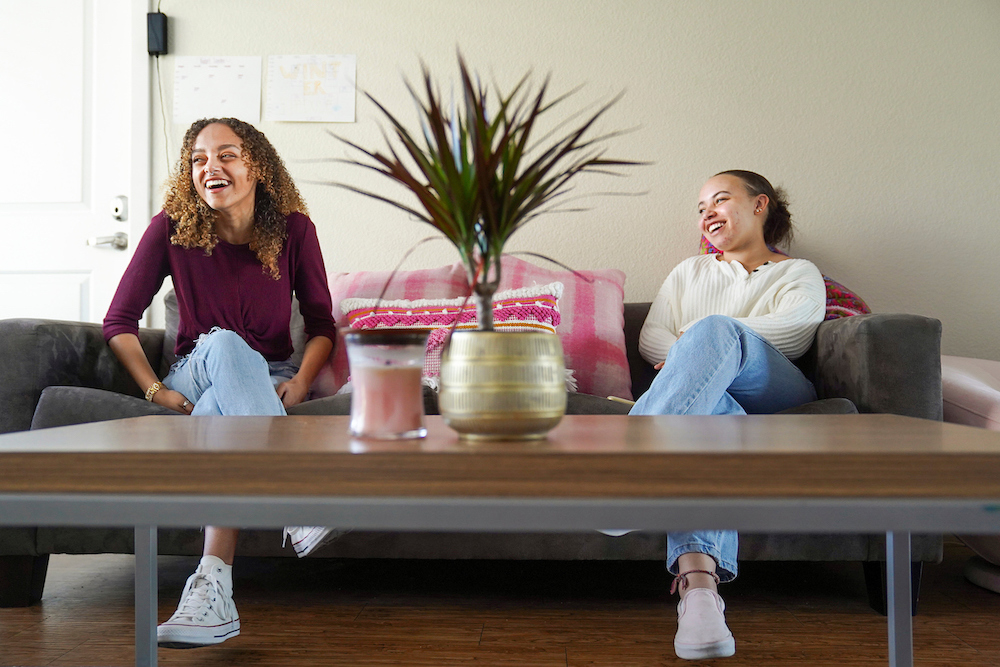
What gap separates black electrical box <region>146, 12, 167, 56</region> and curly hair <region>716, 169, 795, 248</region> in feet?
5.90

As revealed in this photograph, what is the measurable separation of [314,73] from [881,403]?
190 centimetres

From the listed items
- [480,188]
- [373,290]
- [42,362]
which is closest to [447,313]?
[373,290]

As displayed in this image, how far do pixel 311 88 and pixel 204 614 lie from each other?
1.76 m

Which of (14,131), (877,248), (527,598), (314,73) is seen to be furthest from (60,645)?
(877,248)

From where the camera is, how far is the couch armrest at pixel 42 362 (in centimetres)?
156

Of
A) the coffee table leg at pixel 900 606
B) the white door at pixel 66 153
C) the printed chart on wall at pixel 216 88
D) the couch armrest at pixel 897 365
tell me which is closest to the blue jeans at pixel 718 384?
the couch armrest at pixel 897 365

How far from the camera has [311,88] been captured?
2438 millimetres

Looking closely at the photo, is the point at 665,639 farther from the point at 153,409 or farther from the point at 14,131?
the point at 14,131

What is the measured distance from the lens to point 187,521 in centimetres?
56

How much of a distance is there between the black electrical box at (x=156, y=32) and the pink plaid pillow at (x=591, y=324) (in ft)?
4.48

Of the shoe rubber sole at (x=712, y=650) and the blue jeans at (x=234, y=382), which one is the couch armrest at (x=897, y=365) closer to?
the shoe rubber sole at (x=712, y=650)

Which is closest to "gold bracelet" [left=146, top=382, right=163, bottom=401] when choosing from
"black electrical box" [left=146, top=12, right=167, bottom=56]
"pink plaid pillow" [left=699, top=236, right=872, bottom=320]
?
"black electrical box" [left=146, top=12, right=167, bottom=56]

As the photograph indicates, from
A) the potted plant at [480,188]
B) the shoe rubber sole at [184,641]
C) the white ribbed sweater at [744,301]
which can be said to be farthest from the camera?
the white ribbed sweater at [744,301]

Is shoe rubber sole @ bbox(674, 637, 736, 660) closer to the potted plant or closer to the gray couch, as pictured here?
the gray couch
